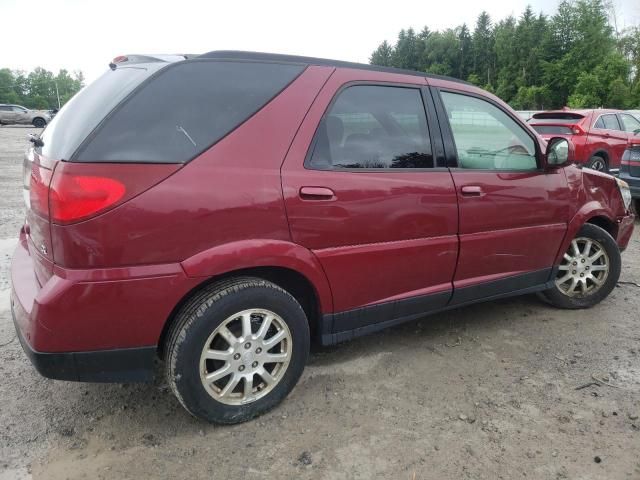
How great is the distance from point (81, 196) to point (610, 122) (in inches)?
453

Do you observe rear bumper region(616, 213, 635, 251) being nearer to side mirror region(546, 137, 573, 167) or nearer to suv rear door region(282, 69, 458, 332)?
side mirror region(546, 137, 573, 167)

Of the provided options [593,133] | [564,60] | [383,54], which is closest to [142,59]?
[593,133]

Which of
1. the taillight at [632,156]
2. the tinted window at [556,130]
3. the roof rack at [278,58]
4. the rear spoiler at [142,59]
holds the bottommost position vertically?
the taillight at [632,156]

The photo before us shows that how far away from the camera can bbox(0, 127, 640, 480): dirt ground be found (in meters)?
2.27

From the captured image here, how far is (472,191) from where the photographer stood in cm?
314

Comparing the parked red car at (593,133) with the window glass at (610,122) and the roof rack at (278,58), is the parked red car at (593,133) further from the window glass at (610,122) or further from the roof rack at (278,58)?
the roof rack at (278,58)

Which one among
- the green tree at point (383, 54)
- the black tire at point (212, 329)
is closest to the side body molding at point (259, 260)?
the black tire at point (212, 329)

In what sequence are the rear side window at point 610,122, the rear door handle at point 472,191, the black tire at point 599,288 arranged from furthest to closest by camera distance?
the rear side window at point 610,122 → the black tire at point 599,288 → the rear door handle at point 472,191

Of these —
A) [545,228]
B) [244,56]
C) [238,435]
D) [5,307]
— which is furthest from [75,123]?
[545,228]

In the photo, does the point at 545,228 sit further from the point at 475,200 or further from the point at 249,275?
the point at 249,275

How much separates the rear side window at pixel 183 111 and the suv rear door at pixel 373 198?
12.3 inches

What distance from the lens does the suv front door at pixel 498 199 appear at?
125 inches

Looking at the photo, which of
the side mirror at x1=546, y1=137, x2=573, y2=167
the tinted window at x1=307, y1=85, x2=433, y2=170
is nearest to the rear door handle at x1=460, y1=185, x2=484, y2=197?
the tinted window at x1=307, y1=85, x2=433, y2=170

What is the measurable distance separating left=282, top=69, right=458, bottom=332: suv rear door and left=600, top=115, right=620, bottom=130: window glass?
9331 millimetres
